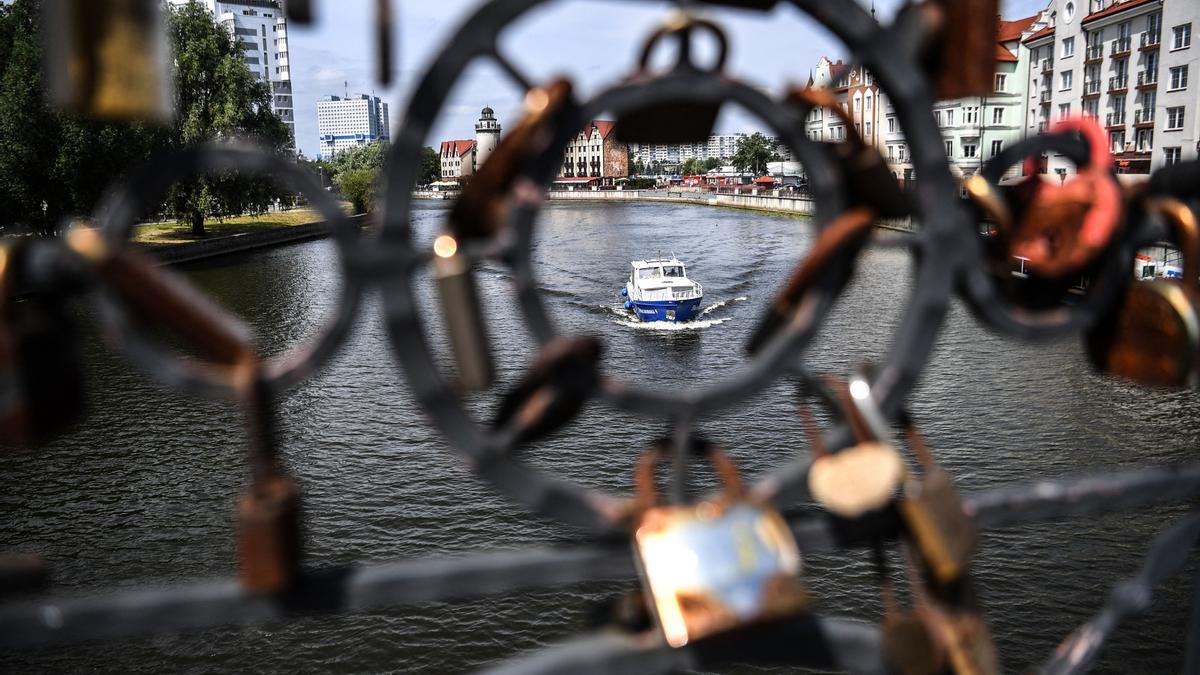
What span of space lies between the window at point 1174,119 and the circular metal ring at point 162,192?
5942cm

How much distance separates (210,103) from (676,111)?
64245mm

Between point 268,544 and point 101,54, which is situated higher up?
point 101,54

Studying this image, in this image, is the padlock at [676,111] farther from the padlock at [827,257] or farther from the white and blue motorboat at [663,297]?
the white and blue motorboat at [663,297]

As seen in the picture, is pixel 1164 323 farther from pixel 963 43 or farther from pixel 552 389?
pixel 552 389

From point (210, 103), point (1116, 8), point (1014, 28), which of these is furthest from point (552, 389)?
point (1014, 28)

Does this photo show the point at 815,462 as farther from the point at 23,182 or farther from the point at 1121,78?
the point at 1121,78

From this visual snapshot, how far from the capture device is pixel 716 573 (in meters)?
1.84

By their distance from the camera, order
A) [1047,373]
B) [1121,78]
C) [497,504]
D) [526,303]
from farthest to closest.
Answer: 1. [1121,78]
2. [1047,373]
3. [497,504]
4. [526,303]

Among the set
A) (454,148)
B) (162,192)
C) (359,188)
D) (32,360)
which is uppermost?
(454,148)

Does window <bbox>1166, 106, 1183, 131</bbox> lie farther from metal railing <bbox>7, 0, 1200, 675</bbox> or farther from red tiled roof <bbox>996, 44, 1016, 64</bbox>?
metal railing <bbox>7, 0, 1200, 675</bbox>

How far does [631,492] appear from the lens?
21484 millimetres

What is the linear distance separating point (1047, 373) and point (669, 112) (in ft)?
103

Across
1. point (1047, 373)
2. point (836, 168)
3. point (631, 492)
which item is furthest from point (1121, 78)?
point (836, 168)

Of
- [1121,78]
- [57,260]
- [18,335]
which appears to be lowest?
[18,335]
